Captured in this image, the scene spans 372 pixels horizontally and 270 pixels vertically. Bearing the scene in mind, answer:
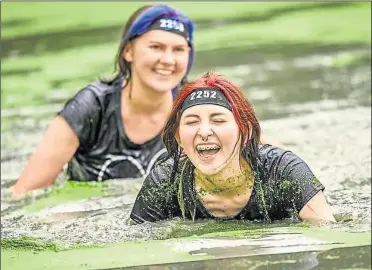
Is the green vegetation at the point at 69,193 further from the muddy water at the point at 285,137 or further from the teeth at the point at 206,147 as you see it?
the teeth at the point at 206,147

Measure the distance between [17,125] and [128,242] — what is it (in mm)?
3818

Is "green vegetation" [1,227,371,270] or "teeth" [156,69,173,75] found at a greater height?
"teeth" [156,69,173,75]

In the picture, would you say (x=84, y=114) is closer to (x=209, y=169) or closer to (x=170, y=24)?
(x=170, y=24)

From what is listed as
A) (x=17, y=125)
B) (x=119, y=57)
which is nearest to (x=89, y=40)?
(x=17, y=125)

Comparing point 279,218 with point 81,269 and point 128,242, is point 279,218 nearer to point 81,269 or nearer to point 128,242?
point 128,242

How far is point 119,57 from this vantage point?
5.61m

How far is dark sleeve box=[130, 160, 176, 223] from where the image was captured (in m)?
4.16

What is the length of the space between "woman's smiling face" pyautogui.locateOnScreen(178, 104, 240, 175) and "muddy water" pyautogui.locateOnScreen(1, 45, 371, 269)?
0.33m

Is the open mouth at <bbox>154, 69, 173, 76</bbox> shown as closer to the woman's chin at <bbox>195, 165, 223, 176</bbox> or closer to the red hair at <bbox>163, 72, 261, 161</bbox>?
the red hair at <bbox>163, 72, 261, 161</bbox>

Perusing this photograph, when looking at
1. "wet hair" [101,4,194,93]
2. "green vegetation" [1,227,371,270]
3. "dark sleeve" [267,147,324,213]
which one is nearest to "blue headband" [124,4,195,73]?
"wet hair" [101,4,194,93]

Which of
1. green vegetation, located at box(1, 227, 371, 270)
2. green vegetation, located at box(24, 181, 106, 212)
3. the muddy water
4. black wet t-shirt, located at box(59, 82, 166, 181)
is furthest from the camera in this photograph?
black wet t-shirt, located at box(59, 82, 166, 181)

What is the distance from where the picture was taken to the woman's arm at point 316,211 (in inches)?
156

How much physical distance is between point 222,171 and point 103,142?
179 centimetres

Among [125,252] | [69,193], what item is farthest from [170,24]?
[125,252]
